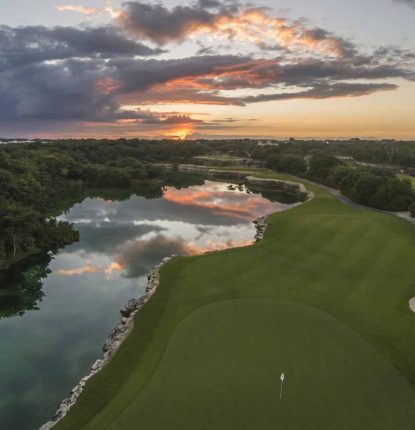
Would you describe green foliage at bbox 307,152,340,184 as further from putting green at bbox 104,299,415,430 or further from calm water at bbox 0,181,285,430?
putting green at bbox 104,299,415,430

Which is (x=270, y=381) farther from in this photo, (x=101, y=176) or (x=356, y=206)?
(x=101, y=176)

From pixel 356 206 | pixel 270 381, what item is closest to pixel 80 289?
pixel 270 381

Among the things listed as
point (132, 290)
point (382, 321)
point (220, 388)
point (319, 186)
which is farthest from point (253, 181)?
point (220, 388)

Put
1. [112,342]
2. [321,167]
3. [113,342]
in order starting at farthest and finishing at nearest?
[321,167]
[112,342]
[113,342]

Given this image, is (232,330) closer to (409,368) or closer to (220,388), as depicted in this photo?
(220,388)

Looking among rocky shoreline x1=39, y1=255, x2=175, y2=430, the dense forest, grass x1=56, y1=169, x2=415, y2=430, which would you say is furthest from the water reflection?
grass x1=56, y1=169, x2=415, y2=430

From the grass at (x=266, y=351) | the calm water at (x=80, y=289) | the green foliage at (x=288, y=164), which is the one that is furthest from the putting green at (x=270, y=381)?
the green foliage at (x=288, y=164)

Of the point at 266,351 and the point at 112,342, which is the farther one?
the point at 112,342
